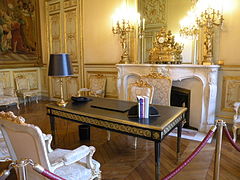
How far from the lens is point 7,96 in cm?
549

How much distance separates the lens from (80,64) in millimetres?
5820

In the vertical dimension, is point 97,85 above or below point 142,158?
above

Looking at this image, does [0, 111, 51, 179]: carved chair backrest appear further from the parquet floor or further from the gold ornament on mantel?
the gold ornament on mantel

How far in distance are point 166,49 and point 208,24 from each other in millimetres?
899

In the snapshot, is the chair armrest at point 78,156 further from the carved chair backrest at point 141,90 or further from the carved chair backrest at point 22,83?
the carved chair backrest at point 22,83

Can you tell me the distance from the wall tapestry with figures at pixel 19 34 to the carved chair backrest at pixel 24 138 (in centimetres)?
505

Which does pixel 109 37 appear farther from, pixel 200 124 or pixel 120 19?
pixel 200 124

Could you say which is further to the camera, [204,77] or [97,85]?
[97,85]

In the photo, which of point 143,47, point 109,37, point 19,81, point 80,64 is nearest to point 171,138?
point 143,47

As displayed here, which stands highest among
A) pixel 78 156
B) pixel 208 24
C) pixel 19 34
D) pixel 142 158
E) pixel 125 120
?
pixel 19 34

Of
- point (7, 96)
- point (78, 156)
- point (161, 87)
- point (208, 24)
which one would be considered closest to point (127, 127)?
point (78, 156)

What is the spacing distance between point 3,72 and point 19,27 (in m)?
1.43

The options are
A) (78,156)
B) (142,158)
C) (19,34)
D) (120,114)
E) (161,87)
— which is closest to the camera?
(78,156)

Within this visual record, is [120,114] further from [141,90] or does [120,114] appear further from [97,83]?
[97,83]
